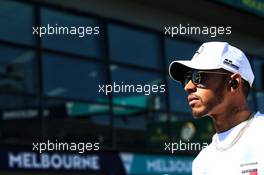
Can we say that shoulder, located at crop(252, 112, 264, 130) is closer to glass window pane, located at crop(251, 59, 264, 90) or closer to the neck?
the neck

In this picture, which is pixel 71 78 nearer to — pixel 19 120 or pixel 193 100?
pixel 19 120

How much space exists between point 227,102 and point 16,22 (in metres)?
9.20

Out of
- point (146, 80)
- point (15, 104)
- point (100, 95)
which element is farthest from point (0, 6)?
point (146, 80)

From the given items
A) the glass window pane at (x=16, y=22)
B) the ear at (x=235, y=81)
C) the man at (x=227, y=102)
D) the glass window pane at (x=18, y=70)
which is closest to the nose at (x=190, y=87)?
the man at (x=227, y=102)

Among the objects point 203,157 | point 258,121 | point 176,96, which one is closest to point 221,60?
point 258,121

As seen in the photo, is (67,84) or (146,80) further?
(146,80)

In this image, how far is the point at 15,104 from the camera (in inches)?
432

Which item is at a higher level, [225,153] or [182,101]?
[182,101]

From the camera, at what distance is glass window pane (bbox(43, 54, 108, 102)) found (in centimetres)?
1171

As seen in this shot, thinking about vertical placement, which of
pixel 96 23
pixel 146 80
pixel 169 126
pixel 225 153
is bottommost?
pixel 225 153

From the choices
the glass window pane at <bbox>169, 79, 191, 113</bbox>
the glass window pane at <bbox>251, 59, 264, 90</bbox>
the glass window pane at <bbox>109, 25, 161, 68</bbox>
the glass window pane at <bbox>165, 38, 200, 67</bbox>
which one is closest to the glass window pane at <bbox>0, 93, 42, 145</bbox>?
the glass window pane at <bbox>109, 25, 161, 68</bbox>

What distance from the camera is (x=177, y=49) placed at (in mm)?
14102

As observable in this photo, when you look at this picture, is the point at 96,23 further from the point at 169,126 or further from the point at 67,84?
the point at 169,126

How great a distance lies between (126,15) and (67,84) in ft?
6.71
